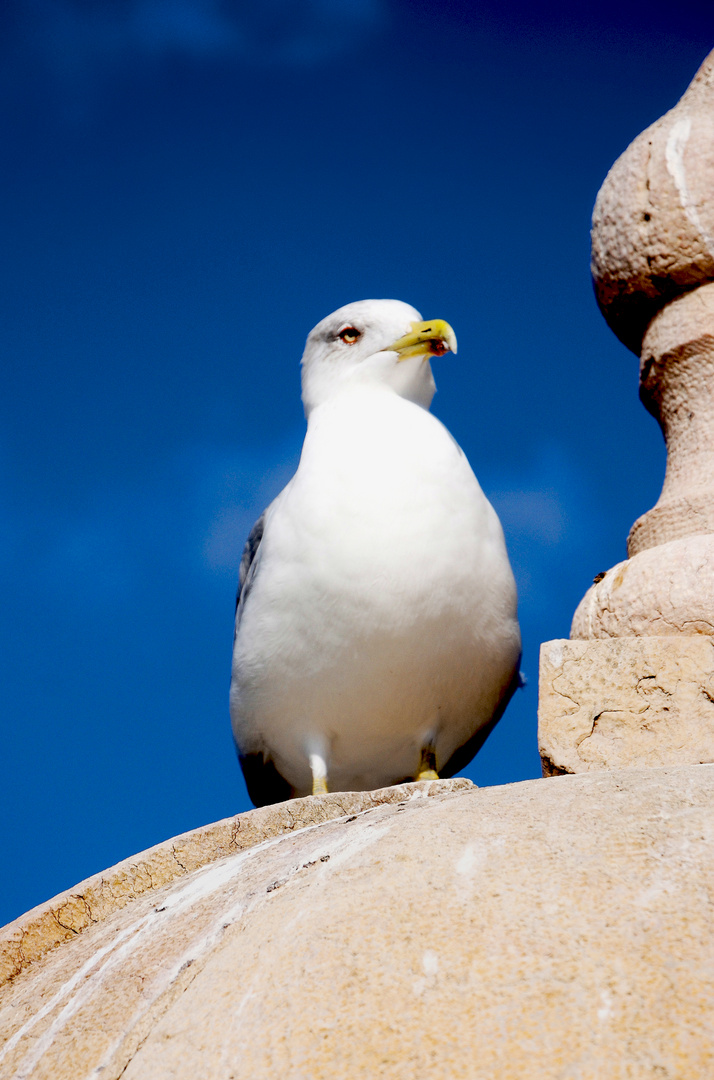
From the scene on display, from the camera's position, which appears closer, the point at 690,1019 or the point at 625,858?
the point at 690,1019

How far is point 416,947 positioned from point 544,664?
2.06 meters

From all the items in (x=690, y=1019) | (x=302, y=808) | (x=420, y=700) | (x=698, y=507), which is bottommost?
(x=690, y=1019)

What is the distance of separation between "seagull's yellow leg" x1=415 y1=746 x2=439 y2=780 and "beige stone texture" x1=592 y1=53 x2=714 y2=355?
230 centimetres

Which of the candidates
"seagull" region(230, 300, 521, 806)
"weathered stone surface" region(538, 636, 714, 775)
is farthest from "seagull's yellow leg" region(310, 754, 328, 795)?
"weathered stone surface" region(538, 636, 714, 775)

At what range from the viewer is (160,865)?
3.53 metres

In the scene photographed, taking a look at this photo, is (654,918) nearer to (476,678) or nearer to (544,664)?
(544,664)

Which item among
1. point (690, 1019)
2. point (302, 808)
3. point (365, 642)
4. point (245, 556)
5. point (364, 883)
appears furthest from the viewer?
point (245, 556)

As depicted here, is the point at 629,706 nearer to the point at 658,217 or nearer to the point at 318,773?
the point at 318,773

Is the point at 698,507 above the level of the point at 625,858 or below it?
above

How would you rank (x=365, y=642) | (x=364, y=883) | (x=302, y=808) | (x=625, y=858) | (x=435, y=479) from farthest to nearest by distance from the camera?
1. (x=435, y=479)
2. (x=365, y=642)
3. (x=302, y=808)
4. (x=364, y=883)
5. (x=625, y=858)

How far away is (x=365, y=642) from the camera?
4359 millimetres

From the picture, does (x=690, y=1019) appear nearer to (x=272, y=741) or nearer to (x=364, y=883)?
(x=364, y=883)

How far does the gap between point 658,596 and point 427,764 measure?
130cm

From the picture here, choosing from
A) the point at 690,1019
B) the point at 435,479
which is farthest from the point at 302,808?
the point at 690,1019
